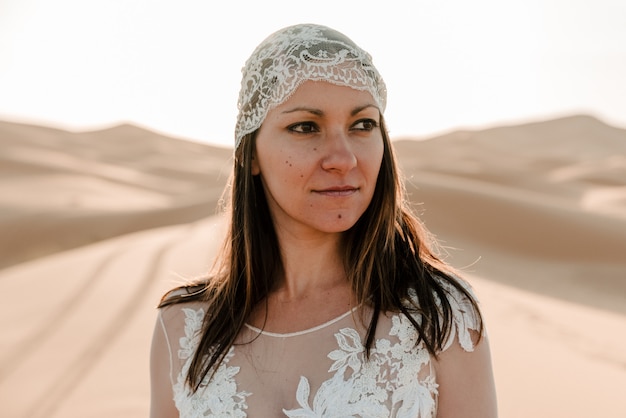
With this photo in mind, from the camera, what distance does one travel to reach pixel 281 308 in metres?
3.00

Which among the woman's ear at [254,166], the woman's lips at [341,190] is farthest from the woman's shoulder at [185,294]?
the woman's lips at [341,190]

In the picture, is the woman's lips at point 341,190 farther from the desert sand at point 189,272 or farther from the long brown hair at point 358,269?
the desert sand at point 189,272

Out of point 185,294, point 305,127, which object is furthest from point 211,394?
point 305,127

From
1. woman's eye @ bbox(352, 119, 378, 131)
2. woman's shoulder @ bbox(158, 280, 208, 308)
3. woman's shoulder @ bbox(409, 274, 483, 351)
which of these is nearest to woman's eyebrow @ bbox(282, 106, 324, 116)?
woman's eye @ bbox(352, 119, 378, 131)

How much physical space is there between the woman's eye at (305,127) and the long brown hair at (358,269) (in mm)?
290

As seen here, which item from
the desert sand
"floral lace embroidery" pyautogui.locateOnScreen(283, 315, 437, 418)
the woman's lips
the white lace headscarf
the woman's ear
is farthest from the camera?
the desert sand

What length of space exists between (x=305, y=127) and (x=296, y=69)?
23 cm

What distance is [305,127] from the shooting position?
276cm

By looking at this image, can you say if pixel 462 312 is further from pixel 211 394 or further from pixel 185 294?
pixel 185 294

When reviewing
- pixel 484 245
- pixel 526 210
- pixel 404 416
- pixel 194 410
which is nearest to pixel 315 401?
pixel 404 416

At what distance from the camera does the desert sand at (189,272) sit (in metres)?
5.91

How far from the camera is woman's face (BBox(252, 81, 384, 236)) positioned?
→ 2.66m

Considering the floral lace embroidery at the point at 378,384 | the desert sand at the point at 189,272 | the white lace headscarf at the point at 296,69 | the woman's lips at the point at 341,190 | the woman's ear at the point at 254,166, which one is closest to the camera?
the floral lace embroidery at the point at 378,384

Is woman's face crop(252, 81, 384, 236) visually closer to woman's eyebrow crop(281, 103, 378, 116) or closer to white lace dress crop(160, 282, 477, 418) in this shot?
woman's eyebrow crop(281, 103, 378, 116)
